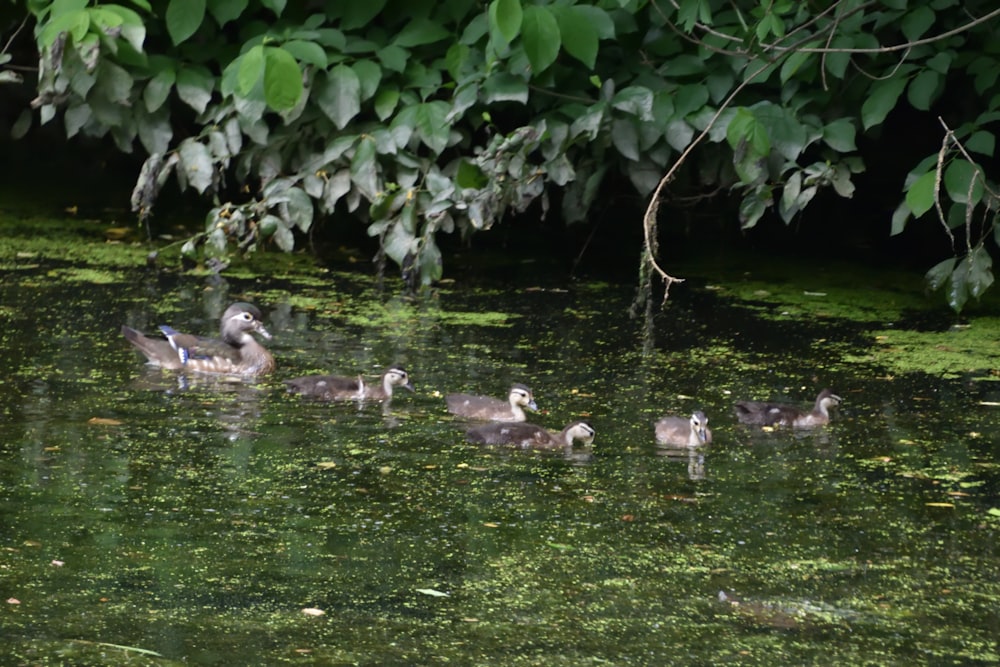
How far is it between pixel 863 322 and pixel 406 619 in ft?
17.5

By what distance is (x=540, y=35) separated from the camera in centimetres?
884

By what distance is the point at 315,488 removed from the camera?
6418 mm

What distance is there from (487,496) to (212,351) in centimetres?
244

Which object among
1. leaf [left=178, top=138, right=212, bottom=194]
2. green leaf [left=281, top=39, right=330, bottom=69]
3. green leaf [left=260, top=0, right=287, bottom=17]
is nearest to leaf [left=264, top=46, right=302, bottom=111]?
green leaf [left=281, top=39, right=330, bottom=69]

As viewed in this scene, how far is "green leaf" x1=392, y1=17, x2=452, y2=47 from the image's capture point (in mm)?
10102

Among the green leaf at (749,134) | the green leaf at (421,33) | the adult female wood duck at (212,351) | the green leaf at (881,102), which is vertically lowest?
the adult female wood duck at (212,351)

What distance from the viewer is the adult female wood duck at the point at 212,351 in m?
8.28

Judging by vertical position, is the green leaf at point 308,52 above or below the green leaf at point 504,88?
above

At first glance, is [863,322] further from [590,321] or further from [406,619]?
[406,619]

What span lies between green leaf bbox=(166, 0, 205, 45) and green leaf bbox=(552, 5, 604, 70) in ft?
7.39

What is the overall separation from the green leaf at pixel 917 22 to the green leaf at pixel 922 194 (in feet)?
3.24

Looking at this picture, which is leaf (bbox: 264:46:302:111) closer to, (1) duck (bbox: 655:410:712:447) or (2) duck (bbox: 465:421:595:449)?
(2) duck (bbox: 465:421:595:449)

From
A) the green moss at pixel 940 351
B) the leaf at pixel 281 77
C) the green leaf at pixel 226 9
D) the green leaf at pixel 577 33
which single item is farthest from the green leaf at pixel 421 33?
the green moss at pixel 940 351

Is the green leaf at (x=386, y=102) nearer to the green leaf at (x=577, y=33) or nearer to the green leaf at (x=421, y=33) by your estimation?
the green leaf at (x=421, y=33)
